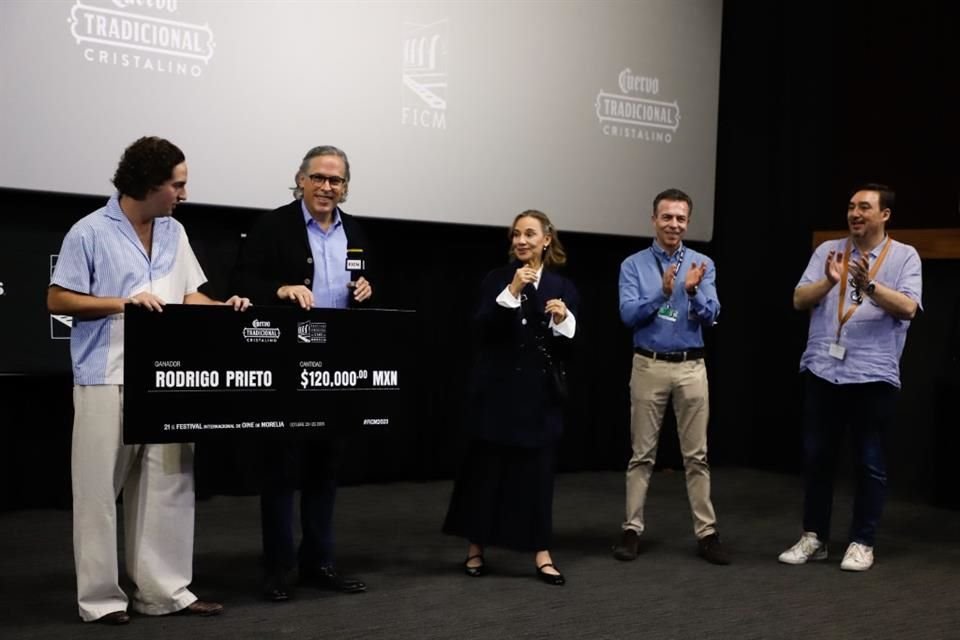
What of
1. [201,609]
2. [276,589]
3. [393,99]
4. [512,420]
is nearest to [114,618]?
[201,609]

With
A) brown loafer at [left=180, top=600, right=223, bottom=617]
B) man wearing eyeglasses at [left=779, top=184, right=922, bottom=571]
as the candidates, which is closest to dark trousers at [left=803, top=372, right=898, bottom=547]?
man wearing eyeglasses at [left=779, top=184, right=922, bottom=571]

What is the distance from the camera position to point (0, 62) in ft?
14.9

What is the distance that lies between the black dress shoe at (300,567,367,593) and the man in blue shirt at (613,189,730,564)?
1.21m

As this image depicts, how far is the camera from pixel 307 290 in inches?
138

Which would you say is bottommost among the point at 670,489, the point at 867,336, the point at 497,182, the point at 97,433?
Answer: the point at 670,489

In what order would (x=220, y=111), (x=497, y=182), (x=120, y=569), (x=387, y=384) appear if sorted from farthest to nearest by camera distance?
(x=497, y=182) < (x=220, y=111) < (x=120, y=569) < (x=387, y=384)

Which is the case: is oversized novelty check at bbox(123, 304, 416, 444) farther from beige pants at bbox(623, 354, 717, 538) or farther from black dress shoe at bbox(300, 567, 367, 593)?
beige pants at bbox(623, 354, 717, 538)

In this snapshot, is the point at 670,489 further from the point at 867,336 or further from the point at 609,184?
the point at 867,336

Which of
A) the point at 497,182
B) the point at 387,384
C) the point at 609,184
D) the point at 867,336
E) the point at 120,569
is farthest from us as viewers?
the point at 609,184

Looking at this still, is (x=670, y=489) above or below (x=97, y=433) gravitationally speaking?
below

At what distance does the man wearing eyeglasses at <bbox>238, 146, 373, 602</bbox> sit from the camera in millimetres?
3578

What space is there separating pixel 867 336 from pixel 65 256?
9.91 feet


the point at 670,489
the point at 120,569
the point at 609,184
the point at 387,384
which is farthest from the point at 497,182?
the point at 120,569

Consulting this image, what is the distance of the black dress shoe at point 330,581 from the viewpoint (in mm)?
3723
